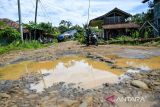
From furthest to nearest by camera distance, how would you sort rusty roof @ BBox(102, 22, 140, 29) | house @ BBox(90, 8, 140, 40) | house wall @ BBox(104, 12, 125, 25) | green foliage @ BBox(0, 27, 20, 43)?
house wall @ BBox(104, 12, 125, 25)
house @ BBox(90, 8, 140, 40)
rusty roof @ BBox(102, 22, 140, 29)
green foliage @ BBox(0, 27, 20, 43)

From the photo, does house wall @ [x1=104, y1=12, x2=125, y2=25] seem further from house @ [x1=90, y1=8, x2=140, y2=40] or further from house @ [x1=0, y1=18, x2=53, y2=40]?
house @ [x1=0, y1=18, x2=53, y2=40]

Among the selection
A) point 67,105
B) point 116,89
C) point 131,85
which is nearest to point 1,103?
point 67,105

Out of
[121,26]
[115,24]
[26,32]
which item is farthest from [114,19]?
[26,32]

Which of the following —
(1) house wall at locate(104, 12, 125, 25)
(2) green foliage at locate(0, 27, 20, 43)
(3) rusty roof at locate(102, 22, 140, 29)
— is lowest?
(2) green foliage at locate(0, 27, 20, 43)

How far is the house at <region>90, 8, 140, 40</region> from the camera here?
37438 millimetres

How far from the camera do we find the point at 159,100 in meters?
4.62

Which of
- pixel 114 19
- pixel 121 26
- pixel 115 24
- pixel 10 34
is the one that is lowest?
pixel 10 34

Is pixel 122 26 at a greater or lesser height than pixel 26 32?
greater

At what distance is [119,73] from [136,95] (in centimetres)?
245

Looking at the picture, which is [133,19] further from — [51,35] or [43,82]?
[43,82]

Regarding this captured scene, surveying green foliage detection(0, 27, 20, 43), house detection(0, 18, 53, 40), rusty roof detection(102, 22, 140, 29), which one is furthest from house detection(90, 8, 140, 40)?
green foliage detection(0, 27, 20, 43)

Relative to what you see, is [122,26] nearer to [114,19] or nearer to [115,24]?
[115,24]

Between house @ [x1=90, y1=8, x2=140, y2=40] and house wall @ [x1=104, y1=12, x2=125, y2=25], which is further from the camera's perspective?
house wall @ [x1=104, y1=12, x2=125, y2=25]

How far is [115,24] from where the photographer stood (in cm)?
3916
